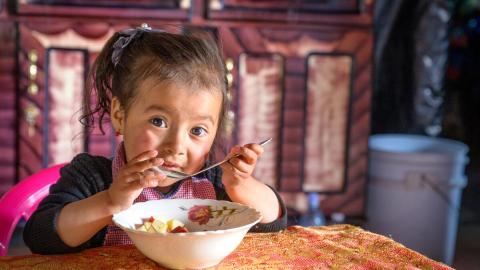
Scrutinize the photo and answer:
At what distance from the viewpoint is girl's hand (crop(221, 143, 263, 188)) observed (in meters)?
0.97

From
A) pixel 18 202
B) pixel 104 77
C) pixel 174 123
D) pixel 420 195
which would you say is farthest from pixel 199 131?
pixel 420 195

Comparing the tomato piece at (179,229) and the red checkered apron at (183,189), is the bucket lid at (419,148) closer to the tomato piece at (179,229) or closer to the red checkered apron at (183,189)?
the red checkered apron at (183,189)

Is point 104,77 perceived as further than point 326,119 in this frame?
No

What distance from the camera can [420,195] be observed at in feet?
8.86

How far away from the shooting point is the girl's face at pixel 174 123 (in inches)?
40.2

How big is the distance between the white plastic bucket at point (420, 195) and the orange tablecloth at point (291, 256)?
1.77 m

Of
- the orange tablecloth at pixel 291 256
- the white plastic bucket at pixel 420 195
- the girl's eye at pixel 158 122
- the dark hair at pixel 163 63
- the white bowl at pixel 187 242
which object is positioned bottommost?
the white plastic bucket at pixel 420 195

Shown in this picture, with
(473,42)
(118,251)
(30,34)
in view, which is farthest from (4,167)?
(473,42)

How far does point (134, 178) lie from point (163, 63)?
0.30 m

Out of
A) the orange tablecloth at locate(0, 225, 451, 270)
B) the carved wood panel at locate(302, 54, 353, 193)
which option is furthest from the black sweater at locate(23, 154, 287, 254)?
the carved wood panel at locate(302, 54, 353, 193)

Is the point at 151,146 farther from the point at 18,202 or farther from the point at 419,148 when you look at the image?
the point at 419,148

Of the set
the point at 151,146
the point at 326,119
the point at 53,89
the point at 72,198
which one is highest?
the point at 151,146

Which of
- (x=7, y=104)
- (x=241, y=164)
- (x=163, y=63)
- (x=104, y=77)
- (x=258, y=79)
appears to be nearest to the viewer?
(x=241, y=164)

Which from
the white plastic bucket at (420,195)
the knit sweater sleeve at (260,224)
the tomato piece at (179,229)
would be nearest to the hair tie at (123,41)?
the knit sweater sleeve at (260,224)
